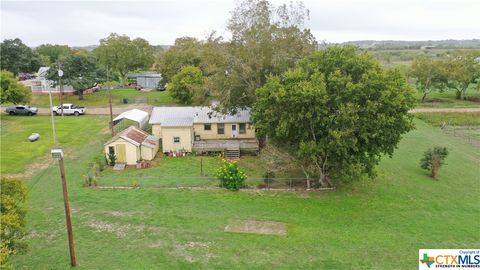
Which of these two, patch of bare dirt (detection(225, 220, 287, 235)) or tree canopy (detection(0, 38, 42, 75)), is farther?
tree canopy (detection(0, 38, 42, 75))

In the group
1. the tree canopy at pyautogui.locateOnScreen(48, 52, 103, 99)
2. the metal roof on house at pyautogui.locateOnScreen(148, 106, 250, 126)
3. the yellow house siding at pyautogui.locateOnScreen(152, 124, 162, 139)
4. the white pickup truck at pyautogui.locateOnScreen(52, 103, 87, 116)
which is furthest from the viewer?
the tree canopy at pyautogui.locateOnScreen(48, 52, 103, 99)

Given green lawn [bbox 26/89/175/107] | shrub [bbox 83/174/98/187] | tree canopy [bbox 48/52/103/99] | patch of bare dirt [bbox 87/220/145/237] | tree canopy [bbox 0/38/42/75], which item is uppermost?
tree canopy [bbox 0/38/42/75]

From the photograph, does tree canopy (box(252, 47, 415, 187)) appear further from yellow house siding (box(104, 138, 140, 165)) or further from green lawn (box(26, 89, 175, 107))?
green lawn (box(26, 89, 175, 107))

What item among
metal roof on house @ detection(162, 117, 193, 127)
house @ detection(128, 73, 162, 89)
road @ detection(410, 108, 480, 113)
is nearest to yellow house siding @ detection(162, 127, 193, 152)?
metal roof on house @ detection(162, 117, 193, 127)

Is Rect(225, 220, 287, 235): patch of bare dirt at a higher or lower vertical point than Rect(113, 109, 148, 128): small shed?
lower

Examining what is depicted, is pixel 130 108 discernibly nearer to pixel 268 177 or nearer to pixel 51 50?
pixel 268 177

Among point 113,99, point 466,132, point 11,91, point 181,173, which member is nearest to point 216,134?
point 181,173
